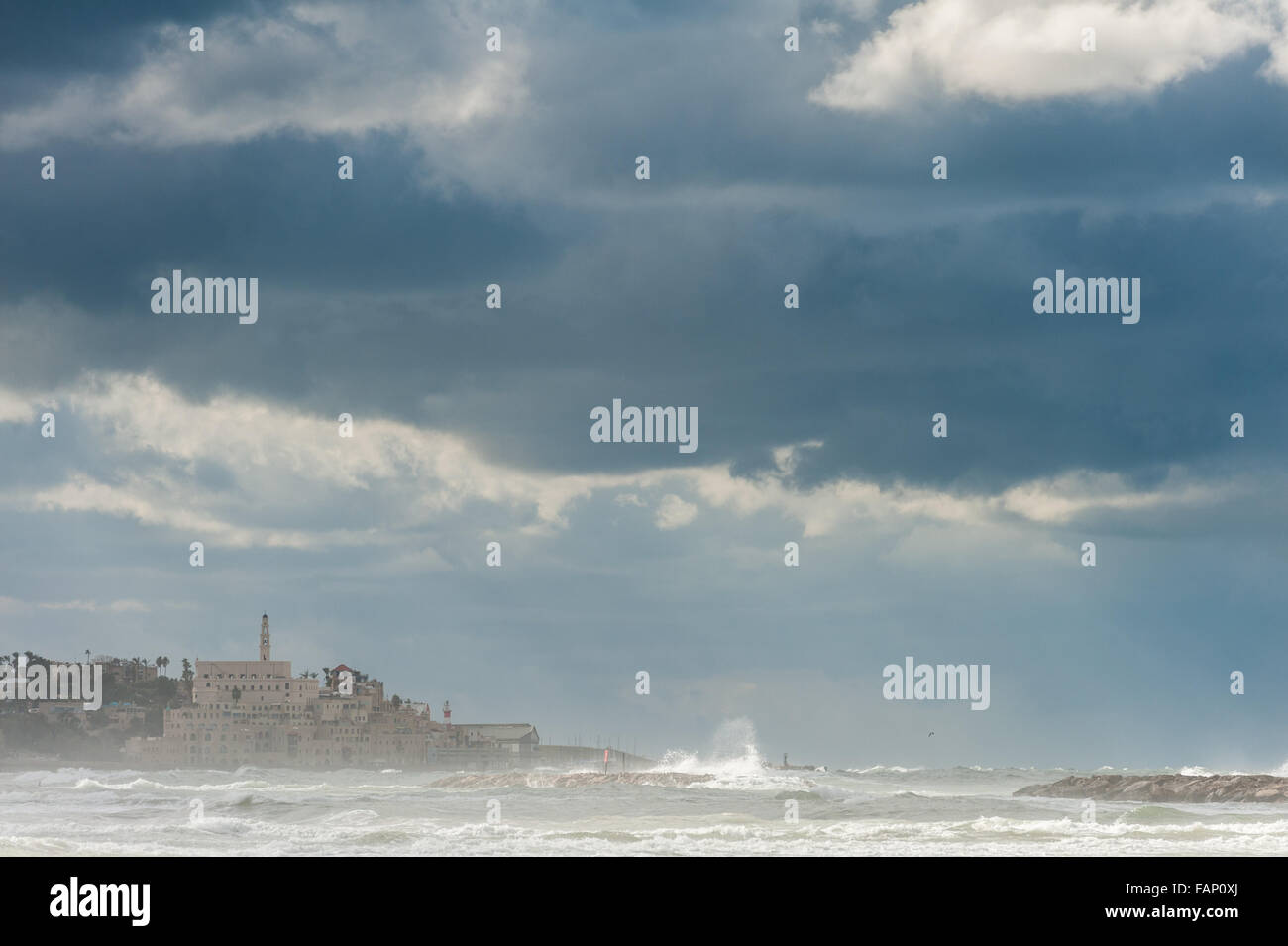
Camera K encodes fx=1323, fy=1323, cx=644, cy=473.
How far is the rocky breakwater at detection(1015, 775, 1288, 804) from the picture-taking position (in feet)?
173

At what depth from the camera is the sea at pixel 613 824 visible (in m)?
31.4

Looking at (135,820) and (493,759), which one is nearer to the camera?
(135,820)

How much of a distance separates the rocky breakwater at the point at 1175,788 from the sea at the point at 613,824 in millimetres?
2230

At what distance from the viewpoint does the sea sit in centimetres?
3144

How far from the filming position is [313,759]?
569 feet

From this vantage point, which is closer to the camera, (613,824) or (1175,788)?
(613,824)

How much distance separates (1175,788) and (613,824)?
26.6 m

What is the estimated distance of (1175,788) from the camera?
54656mm

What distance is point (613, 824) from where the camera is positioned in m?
41.2

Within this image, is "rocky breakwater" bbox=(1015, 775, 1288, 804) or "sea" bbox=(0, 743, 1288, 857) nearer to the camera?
"sea" bbox=(0, 743, 1288, 857)

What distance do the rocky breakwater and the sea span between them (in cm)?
223
